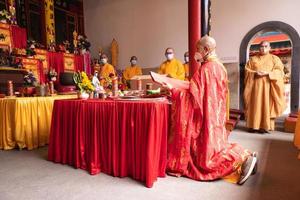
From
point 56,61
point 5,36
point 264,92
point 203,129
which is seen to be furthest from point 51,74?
point 203,129

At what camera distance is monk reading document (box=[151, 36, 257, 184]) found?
2098 mm

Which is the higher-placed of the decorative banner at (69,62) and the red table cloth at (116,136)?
the decorative banner at (69,62)

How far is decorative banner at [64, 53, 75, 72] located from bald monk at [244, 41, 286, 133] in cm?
535

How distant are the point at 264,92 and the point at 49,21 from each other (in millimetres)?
6411

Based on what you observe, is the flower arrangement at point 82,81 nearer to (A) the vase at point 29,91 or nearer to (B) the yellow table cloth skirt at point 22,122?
(B) the yellow table cloth skirt at point 22,122

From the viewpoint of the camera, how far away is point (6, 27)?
5738 mm

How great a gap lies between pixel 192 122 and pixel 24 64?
5194 millimetres

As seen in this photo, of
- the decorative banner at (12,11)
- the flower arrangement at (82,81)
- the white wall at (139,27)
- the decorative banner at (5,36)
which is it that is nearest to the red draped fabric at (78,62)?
the white wall at (139,27)

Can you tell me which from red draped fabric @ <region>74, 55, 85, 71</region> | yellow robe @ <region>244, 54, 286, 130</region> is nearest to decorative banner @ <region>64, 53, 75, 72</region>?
red draped fabric @ <region>74, 55, 85, 71</region>

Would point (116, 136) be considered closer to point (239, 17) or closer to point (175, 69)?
point (175, 69)

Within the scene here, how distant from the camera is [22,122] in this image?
10.5 ft

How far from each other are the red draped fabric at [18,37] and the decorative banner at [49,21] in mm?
1043

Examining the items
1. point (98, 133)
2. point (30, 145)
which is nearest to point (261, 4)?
point (98, 133)

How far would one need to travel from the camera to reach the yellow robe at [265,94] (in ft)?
13.9
